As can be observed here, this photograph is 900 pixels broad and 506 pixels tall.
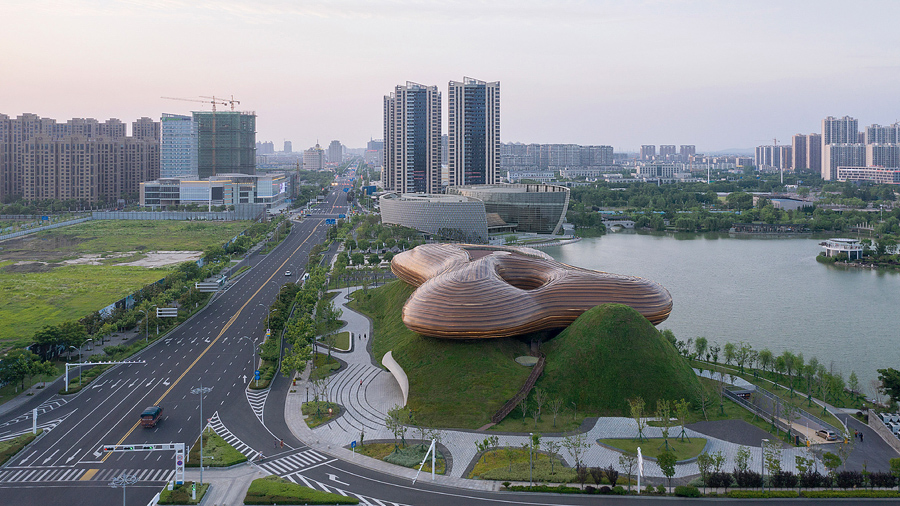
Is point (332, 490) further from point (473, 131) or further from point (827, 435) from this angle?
point (473, 131)

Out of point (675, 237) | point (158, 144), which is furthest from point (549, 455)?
point (158, 144)

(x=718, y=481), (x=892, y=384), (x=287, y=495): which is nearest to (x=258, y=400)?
(x=287, y=495)

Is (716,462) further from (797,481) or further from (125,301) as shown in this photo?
(125,301)

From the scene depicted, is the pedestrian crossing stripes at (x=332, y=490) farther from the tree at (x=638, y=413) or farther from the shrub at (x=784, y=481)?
the shrub at (x=784, y=481)

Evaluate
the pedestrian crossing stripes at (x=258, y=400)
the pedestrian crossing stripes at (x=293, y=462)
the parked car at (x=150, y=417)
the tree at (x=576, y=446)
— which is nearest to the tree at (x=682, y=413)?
the tree at (x=576, y=446)

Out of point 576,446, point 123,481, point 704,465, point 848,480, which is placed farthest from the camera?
point 576,446
